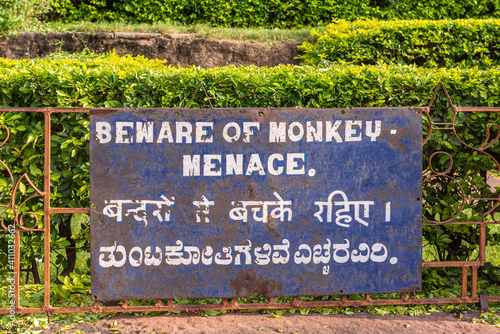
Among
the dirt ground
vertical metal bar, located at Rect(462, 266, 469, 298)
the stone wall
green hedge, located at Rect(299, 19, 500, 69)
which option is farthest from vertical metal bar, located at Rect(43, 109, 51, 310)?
the stone wall

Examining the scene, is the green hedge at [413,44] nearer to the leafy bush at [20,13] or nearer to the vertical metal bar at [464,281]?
the vertical metal bar at [464,281]

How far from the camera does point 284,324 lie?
120 inches

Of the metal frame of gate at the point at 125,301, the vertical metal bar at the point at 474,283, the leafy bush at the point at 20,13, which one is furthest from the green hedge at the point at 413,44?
the leafy bush at the point at 20,13

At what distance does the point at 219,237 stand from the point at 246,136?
0.75m

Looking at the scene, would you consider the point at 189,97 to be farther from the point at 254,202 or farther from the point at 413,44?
the point at 413,44

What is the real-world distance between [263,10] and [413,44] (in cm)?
372

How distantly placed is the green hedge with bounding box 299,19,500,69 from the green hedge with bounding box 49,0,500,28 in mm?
2103

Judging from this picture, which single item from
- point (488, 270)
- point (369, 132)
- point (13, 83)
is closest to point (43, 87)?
point (13, 83)

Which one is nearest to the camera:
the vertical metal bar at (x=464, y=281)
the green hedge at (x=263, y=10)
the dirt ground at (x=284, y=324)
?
the dirt ground at (x=284, y=324)

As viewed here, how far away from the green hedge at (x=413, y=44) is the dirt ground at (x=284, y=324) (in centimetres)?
439

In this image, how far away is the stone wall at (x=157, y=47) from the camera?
7.97 m

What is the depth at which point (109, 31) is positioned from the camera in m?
8.24

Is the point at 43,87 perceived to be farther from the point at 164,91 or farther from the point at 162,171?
the point at 162,171

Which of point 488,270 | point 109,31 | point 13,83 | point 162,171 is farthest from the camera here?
point 109,31
